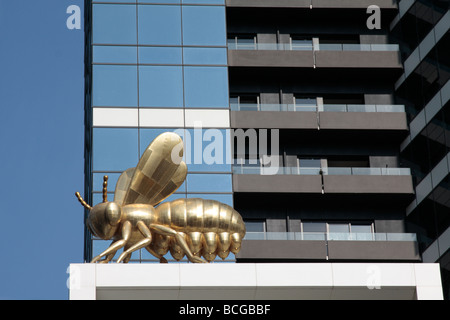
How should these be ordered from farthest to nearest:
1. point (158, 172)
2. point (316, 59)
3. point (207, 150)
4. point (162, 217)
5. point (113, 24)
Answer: point (316, 59), point (113, 24), point (207, 150), point (158, 172), point (162, 217)

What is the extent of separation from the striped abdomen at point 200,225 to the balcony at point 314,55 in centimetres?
2179

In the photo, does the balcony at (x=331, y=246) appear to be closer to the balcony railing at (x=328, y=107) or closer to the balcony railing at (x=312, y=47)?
the balcony railing at (x=328, y=107)

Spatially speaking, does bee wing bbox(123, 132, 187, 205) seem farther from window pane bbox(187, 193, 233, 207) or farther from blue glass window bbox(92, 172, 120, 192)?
window pane bbox(187, 193, 233, 207)

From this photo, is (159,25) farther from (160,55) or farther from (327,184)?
(327,184)

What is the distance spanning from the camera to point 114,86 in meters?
52.2

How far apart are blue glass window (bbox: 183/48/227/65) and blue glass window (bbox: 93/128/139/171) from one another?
461 cm

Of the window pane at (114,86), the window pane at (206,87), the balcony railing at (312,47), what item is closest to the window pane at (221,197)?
the window pane at (206,87)

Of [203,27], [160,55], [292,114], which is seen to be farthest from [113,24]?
[292,114]

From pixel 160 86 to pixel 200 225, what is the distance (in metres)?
20.4

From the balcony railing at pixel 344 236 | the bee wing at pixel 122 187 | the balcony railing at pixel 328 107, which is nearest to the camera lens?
the bee wing at pixel 122 187

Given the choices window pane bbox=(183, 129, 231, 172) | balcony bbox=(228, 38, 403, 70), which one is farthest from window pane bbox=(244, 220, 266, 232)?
balcony bbox=(228, 38, 403, 70)

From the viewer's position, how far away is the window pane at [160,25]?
5359 cm

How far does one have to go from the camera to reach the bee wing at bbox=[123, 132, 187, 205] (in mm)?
32750
